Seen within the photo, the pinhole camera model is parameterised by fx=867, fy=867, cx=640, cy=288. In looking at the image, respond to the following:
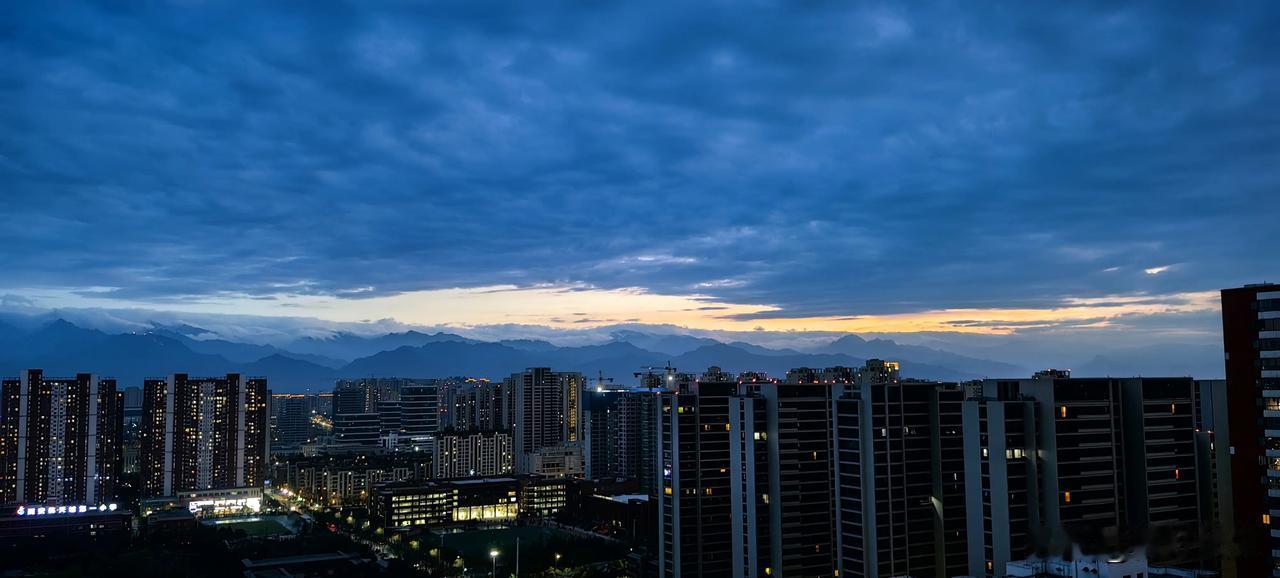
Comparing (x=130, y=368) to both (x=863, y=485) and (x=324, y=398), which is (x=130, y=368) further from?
(x=863, y=485)

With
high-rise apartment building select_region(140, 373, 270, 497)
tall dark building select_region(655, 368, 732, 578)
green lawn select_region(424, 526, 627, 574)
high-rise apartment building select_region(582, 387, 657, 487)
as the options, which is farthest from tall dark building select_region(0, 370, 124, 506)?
tall dark building select_region(655, 368, 732, 578)

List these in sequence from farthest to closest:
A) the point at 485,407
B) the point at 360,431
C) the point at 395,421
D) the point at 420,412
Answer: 1. the point at 395,421
2. the point at 360,431
3. the point at 420,412
4. the point at 485,407

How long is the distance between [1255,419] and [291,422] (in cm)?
9625

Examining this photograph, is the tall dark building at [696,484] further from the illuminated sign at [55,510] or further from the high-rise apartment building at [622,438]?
the illuminated sign at [55,510]

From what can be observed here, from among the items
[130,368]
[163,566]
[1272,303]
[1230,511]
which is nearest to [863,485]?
[1230,511]

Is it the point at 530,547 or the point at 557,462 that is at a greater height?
the point at 557,462

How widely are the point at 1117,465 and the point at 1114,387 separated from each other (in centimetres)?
173

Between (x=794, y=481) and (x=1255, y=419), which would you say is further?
(x=794, y=481)

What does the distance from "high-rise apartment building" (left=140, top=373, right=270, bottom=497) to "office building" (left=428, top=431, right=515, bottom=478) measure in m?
10.8

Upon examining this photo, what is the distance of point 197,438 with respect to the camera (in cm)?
4894

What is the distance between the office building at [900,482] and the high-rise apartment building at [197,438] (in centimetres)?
3988

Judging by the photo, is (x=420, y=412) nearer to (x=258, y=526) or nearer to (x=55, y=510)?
(x=258, y=526)

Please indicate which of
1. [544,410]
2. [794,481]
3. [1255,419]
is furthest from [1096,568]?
[544,410]

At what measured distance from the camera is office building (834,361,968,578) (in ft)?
66.2
